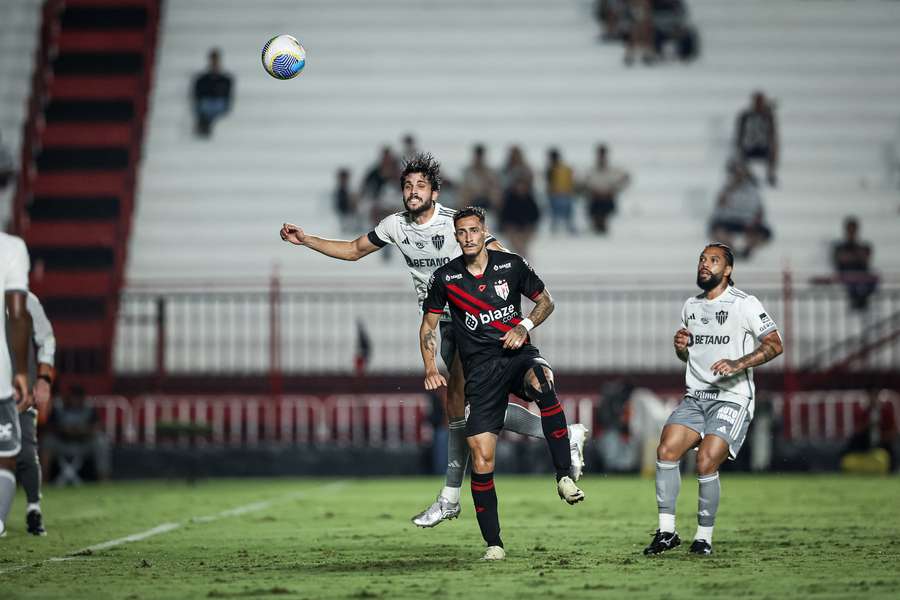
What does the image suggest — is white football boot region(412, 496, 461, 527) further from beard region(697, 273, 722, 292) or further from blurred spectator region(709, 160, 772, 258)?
blurred spectator region(709, 160, 772, 258)

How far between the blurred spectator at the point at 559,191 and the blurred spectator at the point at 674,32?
338 cm

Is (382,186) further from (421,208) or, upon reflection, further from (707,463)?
(707,463)

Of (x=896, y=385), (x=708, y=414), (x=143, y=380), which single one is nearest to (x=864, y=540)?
(x=708, y=414)

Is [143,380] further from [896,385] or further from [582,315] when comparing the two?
[896,385]

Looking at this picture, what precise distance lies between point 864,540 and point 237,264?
1509cm

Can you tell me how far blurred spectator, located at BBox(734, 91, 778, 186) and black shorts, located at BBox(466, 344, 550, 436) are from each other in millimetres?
16080

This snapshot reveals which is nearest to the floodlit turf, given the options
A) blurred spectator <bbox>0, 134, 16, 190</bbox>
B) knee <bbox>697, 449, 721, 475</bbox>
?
knee <bbox>697, 449, 721, 475</bbox>

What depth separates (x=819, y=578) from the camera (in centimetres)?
783

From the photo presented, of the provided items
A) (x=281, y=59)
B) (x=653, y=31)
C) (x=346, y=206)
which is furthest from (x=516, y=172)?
(x=281, y=59)

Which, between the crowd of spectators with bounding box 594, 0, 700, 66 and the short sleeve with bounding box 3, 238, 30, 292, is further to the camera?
the crowd of spectators with bounding box 594, 0, 700, 66

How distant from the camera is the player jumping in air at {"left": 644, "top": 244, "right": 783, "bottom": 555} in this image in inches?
364

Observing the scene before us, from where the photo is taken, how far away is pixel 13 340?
30.4 feet

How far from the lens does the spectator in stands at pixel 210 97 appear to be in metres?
25.4

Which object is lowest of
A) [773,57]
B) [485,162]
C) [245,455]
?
[245,455]
